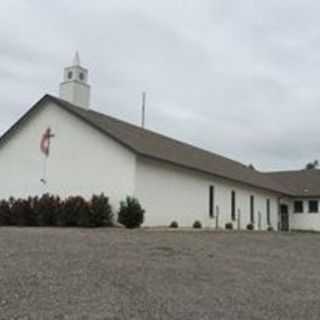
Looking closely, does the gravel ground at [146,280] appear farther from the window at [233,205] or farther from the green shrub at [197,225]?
the window at [233,205]

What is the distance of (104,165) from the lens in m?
24.4

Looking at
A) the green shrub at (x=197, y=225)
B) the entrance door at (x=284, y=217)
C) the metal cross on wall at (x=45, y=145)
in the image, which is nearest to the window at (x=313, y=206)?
the entrance door at (x=284, y=217)

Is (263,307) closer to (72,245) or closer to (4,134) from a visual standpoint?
(72,245)

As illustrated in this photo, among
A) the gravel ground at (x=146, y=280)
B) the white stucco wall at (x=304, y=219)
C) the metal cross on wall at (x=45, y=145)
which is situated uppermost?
the metal cross on wall at (x=45, y=145)

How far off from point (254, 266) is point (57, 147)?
48.1 feet

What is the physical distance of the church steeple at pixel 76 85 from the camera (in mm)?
27837

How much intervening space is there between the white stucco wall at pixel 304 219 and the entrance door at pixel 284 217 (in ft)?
1.17

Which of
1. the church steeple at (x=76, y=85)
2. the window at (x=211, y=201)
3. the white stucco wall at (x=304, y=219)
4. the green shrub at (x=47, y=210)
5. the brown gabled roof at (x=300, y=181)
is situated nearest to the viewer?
the green shrub at (x=47, y=210)

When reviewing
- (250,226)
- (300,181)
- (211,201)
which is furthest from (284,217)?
(211,201)

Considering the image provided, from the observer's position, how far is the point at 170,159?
2559 centimetres

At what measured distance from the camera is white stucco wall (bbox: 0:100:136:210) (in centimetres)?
2402

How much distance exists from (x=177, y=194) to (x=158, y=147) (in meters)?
2.55

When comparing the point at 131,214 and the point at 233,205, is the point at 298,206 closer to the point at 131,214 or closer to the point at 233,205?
the point at 233,205

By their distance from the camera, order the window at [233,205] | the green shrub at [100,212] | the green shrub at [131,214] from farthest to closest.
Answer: the window at [233,205] < the green shrub at [100,212] < the green shrub at [131,214]
